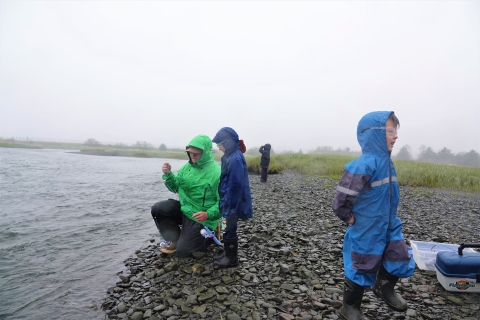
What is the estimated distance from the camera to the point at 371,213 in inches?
109

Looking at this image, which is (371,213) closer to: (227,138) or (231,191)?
(231,191)

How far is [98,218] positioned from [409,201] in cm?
1178

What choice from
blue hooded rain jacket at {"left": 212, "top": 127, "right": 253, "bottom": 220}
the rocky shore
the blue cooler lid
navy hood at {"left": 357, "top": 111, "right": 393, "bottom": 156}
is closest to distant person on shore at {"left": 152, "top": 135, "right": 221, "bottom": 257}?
the rocky shore

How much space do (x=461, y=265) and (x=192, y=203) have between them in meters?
3.95

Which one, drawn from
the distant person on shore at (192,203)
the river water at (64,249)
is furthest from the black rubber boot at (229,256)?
the river water at (64,249)

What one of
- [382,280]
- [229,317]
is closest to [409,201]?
[382,280]

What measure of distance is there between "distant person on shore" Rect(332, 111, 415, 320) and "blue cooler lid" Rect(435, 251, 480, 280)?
1048 mm

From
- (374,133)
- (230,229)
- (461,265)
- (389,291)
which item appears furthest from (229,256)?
(461,265)

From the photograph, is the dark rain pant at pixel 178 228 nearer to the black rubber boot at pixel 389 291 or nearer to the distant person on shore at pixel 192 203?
the distant person on shore at pixel 192 203

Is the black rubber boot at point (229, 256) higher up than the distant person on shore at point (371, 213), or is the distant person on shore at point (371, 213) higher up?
the distant person on shore at point (371, 213)

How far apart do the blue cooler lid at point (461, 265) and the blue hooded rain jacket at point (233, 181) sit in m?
2.67

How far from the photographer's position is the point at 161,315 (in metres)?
3.18

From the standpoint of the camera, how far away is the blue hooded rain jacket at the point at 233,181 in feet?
13.5

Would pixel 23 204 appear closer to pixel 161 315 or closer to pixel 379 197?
pixel 161 315
